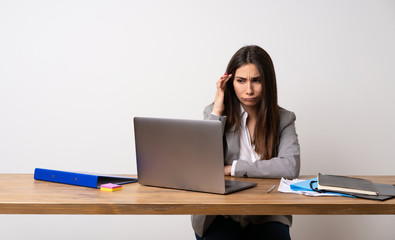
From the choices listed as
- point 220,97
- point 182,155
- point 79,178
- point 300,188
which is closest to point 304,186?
point 300,188

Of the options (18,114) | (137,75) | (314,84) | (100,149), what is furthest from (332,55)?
(18,114)

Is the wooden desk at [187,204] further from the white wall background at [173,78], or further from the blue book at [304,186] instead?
the white wall background at [173,78]

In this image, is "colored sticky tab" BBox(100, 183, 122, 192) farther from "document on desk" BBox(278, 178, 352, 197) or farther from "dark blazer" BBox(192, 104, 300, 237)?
"document on desk" BBox(278, 178, 352, 197)

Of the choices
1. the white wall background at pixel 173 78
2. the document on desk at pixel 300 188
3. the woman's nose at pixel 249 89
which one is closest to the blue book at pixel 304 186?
the document on desk at pixel 300 188

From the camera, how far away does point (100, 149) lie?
3.26 meters

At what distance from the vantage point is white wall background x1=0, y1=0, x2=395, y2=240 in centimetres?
→ 311

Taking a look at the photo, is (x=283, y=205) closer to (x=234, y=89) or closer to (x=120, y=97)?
(x=234, y=89)

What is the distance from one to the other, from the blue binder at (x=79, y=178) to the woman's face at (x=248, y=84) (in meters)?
0.70

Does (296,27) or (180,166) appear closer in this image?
(180,166)

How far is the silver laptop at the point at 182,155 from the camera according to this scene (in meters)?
1.52

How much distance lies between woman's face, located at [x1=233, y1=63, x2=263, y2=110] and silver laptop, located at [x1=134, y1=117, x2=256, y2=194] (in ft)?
1.91

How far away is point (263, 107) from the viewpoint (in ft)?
7.20

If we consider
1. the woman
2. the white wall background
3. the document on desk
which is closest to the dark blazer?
the woman

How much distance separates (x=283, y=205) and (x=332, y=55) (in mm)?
1985
